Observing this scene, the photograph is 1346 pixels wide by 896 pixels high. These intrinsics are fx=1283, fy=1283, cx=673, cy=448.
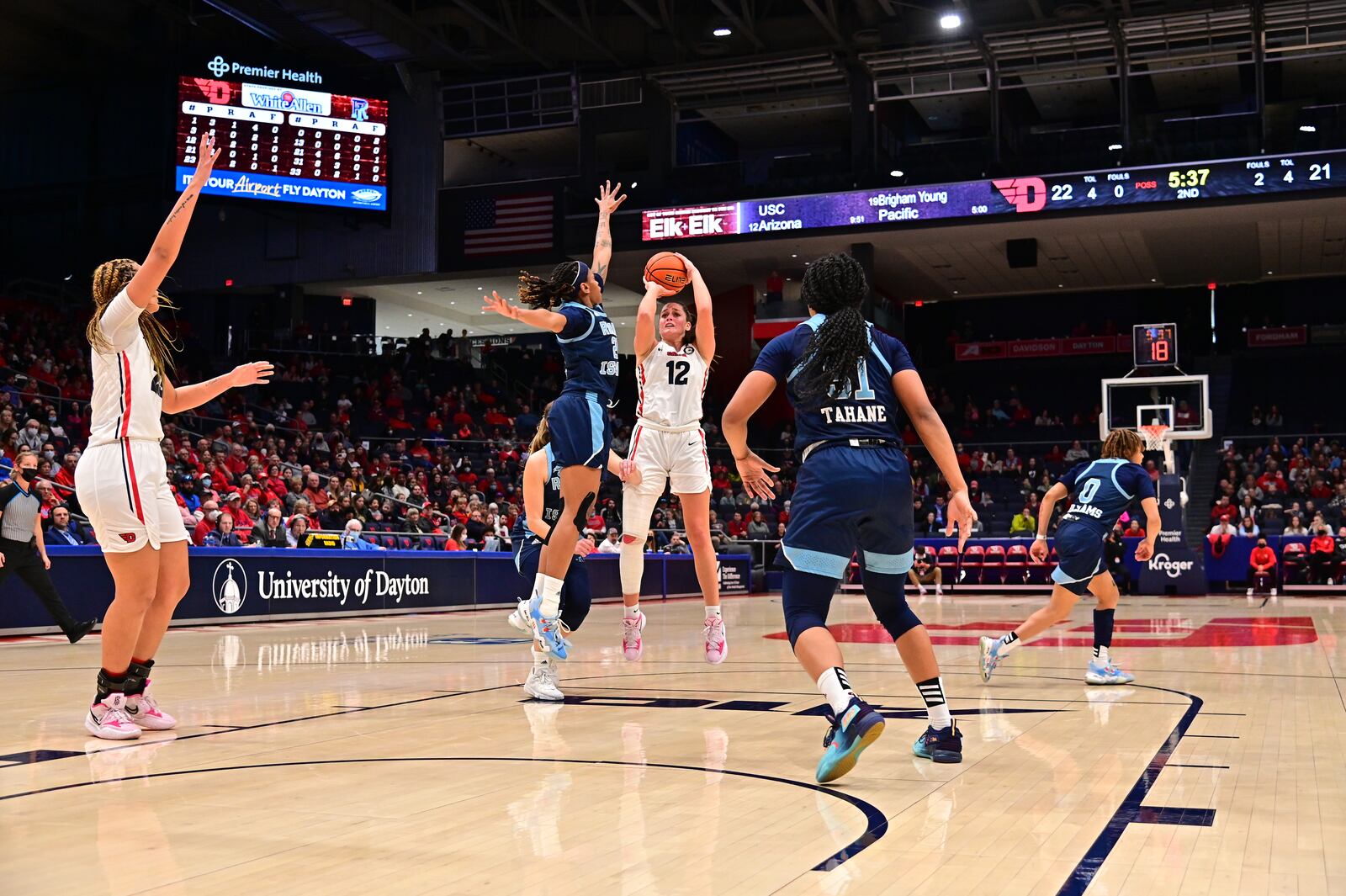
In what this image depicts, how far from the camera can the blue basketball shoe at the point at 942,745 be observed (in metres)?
4.80

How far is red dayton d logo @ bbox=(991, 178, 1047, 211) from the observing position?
28.4 metres

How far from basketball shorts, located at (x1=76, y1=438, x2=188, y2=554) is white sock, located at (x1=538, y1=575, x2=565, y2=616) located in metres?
2.04

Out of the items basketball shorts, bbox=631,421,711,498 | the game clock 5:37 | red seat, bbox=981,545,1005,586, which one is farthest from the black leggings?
the game clock 5:37

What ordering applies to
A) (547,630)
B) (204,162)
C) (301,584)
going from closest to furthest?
1. (204,162)
2. (547,630)
3. (301,584)

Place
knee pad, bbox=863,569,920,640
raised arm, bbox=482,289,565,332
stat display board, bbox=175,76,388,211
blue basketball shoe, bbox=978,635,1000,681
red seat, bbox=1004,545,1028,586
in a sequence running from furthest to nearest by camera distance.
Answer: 1. red seat, bbox=1004,545,1028,586
2. stat display board, bbox=175,76,388,211
3. blue basketball shoe, bbox=978,635,1000,681
4. raised arm, bbox=482,289,565,332
5. knee pad, bbox=863,569,920,640

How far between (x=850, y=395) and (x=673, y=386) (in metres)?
3.41

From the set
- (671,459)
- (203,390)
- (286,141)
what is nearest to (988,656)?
(671,459)

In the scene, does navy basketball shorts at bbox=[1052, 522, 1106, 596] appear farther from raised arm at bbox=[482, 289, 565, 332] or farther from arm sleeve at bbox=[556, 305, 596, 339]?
raised arm at bbox=[482, 289, 565, 332]

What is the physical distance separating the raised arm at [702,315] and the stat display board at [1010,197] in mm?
22202

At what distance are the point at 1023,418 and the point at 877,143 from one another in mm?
10138

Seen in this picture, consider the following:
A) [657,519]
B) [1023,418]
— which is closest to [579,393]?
[657,519]

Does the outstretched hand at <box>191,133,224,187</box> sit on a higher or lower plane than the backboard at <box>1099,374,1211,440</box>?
lower

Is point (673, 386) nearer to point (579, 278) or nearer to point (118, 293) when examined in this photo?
point (579, 278)

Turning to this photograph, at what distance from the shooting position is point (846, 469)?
186 inches
